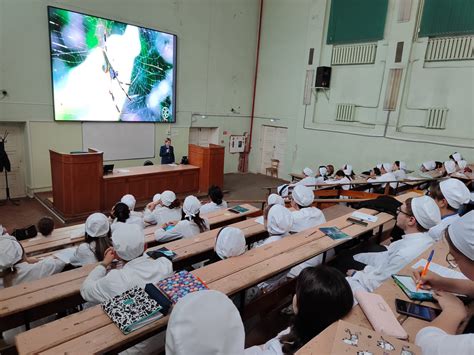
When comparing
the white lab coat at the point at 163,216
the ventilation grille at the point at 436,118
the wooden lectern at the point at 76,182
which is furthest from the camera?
the ventilation grille at the point at 436,118

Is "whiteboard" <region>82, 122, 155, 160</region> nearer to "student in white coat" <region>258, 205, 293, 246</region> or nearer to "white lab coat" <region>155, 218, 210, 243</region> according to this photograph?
"white lab coat" <region>155, 218, 210, 243</region>

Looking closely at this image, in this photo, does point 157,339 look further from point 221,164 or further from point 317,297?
point 221,164

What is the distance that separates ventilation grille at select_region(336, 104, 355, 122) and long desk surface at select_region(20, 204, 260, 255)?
6.44 meters

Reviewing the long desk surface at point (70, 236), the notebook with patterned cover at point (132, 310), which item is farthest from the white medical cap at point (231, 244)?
the long desk surface at point (70, 236)

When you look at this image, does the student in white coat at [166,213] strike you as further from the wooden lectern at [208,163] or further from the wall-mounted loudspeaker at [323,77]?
the wall-mounted loudspeaker at [323,77]

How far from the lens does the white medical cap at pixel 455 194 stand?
323cm

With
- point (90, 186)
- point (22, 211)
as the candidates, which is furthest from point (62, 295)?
point (22, 211)

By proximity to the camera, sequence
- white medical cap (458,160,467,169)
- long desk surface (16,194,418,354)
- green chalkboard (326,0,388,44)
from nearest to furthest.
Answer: long desk surface (16,194,418,354) < white medical cap (458,160,467,169) < green chalkboard (326,0,388,44)

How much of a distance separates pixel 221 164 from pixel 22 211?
5104mm

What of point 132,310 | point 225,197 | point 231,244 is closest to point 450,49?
point 225,197

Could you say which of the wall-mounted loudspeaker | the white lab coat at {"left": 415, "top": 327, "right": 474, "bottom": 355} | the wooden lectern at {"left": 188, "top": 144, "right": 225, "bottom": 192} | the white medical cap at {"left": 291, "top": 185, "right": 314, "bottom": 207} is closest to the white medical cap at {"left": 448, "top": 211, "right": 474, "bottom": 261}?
the white lab coat at {"left": 415, "top": 327, "right": 474, "bottom": 355}

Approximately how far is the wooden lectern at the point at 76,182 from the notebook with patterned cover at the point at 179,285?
539 centimetres

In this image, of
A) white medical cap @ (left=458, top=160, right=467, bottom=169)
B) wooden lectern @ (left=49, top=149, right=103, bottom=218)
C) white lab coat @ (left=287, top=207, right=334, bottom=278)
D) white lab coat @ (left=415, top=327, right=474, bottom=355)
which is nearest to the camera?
white lab coat @ (left=415, top=327, right=474, bottom=355)

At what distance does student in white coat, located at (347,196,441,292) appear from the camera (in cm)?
227
